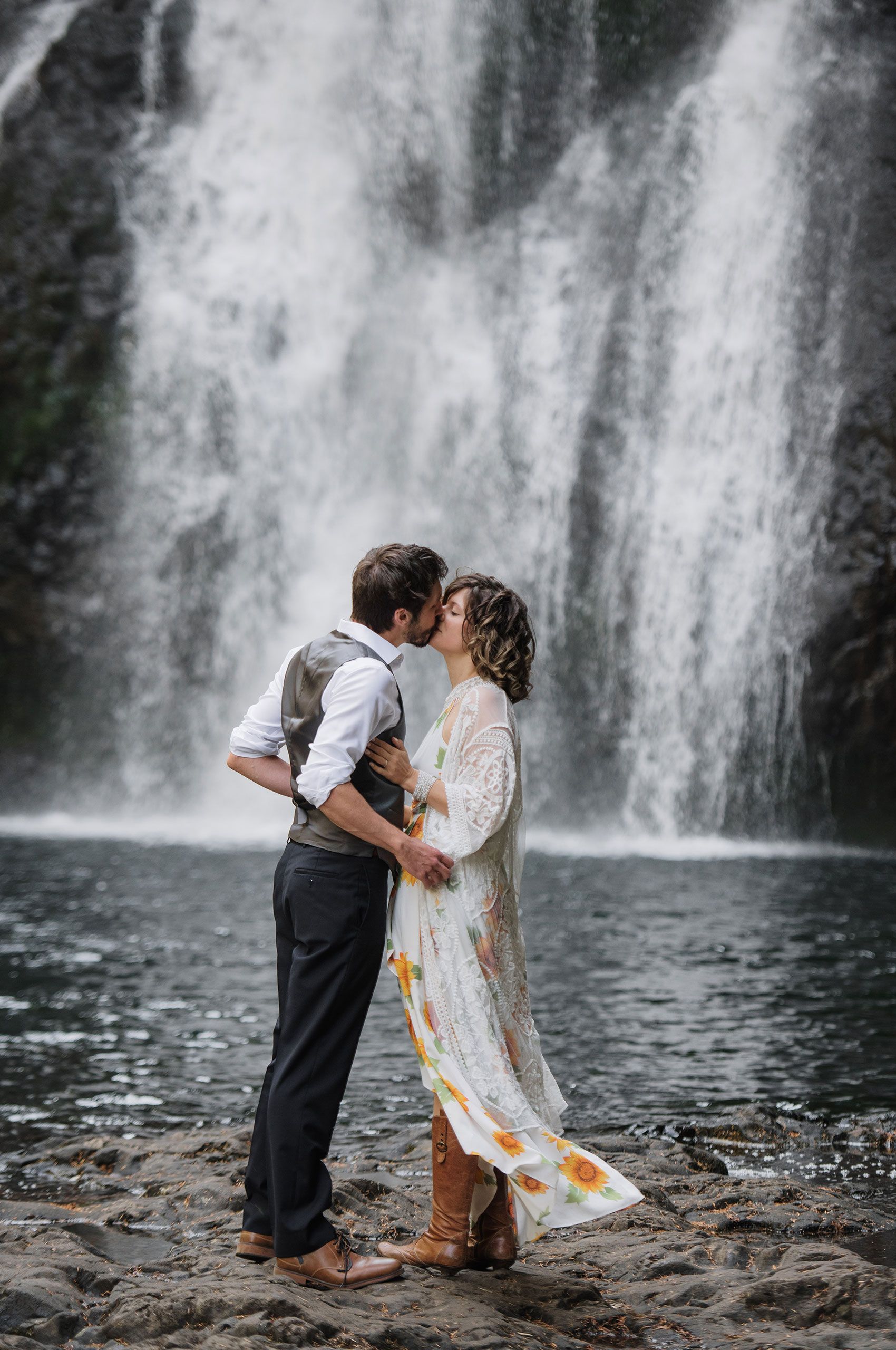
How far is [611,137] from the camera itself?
19469 millimetres

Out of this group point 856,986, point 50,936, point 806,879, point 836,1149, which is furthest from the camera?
point 806,879

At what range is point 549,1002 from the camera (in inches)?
293

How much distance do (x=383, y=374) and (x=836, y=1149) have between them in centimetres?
1592

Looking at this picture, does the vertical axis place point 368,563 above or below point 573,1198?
above

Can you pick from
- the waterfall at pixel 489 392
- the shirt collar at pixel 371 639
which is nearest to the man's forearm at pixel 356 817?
the shirt collar at pixel 371 639

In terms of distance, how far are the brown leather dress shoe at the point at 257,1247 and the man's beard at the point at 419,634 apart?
161 centimetres

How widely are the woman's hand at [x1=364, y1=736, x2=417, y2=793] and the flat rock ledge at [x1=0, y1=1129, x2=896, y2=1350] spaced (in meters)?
1.24

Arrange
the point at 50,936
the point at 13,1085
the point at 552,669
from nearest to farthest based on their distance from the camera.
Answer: the point at 13,1085, the point at 50,936, the point at 552,669

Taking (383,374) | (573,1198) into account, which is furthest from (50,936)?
(383,374)

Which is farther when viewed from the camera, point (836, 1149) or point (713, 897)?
point (713, 897)

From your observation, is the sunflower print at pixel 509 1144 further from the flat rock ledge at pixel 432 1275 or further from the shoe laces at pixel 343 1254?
the shoe laces at pixel 343 1254

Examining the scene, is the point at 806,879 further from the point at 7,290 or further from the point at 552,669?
the point at 7,290

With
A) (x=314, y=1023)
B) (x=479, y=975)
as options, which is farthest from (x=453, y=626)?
(x=314, y=1023)

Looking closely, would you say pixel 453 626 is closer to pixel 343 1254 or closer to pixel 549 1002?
pixel 343 1254
